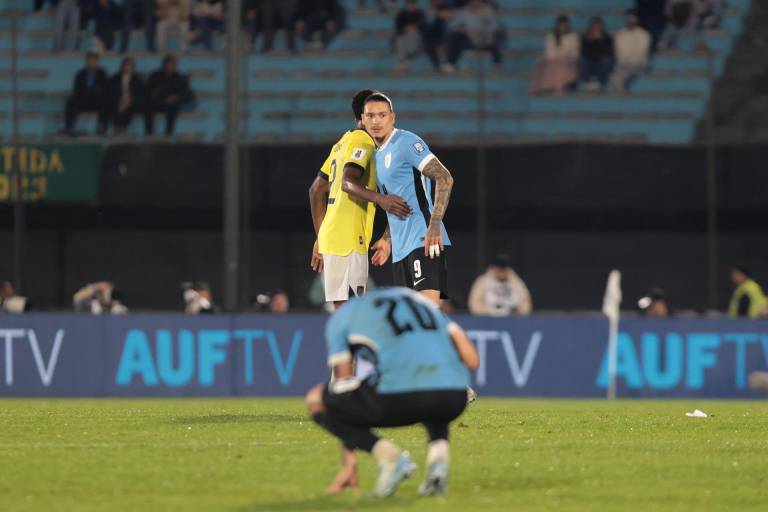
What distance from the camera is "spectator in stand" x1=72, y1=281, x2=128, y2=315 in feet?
83.4

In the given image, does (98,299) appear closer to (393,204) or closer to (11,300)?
→ (11,300)

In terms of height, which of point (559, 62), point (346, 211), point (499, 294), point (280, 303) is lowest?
point (280, 303)

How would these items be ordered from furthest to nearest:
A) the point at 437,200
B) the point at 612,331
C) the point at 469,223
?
1. the point at 469,223
2. the point at 612,331
3. the point at 437,200

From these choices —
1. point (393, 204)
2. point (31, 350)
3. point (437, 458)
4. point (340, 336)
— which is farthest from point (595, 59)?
point (340, 336)

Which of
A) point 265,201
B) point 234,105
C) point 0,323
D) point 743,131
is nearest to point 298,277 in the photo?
point 265,201

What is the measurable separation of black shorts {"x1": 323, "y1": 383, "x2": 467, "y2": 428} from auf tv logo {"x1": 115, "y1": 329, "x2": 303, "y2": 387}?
538 inches

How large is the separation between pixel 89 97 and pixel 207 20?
3.51 meters

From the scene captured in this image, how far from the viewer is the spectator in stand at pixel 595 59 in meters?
28.2

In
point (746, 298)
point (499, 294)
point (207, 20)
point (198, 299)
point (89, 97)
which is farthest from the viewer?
point (207, 20)

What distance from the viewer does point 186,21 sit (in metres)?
30.4

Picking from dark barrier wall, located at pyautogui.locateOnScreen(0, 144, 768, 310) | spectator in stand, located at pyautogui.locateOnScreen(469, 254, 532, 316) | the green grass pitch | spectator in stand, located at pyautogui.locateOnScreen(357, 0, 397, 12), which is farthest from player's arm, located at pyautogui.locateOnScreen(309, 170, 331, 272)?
spectator in stand, located at pyautogui.locateOnScreen(357, 0, 397, 12)

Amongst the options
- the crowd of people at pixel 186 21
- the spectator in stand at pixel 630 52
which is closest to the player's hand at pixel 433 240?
the spectator in stand at pixel 630 52

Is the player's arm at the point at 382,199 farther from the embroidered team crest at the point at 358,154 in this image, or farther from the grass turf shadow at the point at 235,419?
the grass turf shadow at the point at 235,419

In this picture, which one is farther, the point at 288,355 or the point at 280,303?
the point at 280,303
